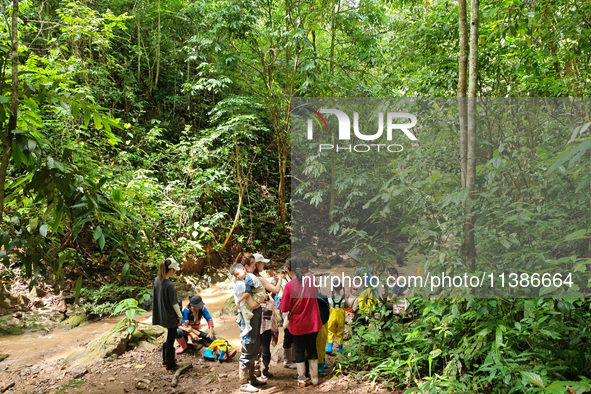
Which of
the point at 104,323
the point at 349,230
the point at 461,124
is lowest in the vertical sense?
the point at 104,323

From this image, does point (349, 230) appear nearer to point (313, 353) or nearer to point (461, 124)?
point (461, 124)

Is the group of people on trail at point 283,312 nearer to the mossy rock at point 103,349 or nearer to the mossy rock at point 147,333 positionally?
the mossy rock at point 103,349

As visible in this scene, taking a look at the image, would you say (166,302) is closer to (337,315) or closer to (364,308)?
(337,315)

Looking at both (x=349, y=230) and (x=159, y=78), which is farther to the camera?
(x=159, y=78)

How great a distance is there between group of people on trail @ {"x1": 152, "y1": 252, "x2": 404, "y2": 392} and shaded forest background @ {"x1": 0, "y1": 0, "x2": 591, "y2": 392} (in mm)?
361

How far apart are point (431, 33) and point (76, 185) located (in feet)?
16.1

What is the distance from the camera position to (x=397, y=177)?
276 centimetres

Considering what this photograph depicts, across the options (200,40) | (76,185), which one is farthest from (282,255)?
(76,185)

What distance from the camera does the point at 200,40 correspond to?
802cm

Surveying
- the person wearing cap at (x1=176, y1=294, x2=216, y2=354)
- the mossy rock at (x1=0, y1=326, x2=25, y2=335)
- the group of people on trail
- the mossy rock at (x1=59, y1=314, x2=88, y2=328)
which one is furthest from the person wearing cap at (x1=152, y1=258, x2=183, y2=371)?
the mossy rock at (x1=0, y1=326, x2=25, y2=335)

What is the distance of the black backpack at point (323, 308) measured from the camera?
3779 millimetres

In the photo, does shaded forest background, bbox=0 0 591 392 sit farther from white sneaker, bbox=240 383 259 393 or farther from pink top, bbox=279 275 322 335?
white sneaker, bbox=240 383 259 393

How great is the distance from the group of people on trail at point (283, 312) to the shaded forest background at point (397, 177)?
1.18ft

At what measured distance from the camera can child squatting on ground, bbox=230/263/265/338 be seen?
3.61 m
